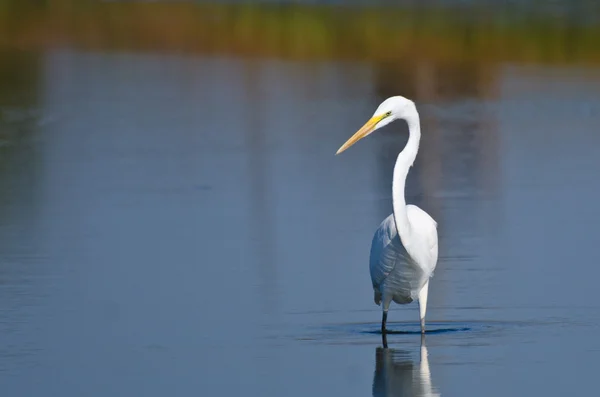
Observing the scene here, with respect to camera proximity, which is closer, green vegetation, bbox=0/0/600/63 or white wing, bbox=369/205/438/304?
white wing, bbox=369/205/438/304

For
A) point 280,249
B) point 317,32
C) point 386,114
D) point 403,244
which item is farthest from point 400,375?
point 317,32

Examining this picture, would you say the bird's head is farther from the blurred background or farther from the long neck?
the blurred background

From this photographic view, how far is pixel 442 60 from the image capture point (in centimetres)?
2720

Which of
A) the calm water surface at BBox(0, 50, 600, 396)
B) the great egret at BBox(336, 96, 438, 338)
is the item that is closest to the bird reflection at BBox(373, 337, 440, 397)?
the calm water surface at BBox(0, 50, 600, 396)

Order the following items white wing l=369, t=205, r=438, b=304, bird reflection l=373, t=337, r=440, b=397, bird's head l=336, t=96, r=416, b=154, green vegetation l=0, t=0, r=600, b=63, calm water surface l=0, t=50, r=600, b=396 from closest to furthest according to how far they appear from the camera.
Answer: bird reflection l=373, t=337, r=440, b=397 < calm water surface l=0, t=50, r=600, b=396 < bird's head l=336, t=96, r=416, b=154 < white wing l=369, t=205, r=438, b=304 < green vegetation l=0, t=0, r=600, b=63

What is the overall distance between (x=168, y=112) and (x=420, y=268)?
12.1 metres

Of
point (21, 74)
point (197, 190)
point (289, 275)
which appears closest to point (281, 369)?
point (289, 275)

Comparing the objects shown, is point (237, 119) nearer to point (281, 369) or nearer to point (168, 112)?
point (168, 112)

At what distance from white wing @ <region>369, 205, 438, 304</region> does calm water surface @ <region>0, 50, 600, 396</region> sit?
0.88 feet

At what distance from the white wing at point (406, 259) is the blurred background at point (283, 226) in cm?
27

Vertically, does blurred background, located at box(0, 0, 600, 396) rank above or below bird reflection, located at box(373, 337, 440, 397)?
above

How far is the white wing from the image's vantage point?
8.30 m

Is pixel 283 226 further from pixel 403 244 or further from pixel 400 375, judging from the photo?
pixel 400 375

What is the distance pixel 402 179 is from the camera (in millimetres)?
8117
